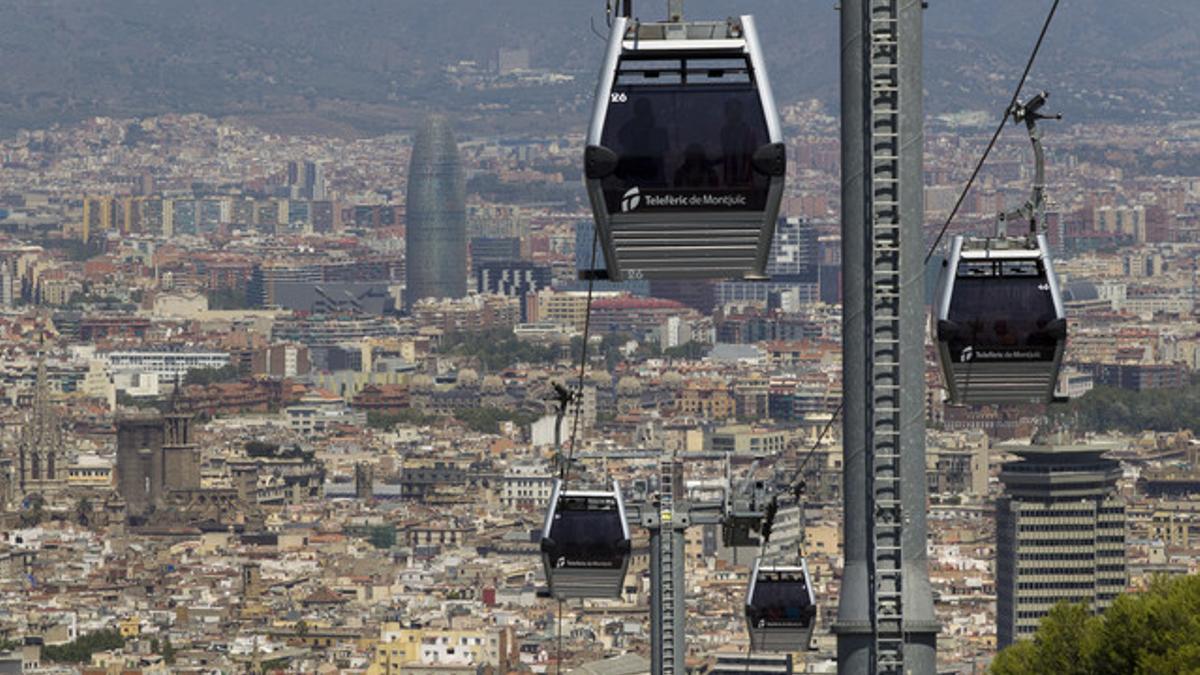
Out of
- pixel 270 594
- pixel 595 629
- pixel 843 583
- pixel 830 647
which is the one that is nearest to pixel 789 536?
pixel 843 583

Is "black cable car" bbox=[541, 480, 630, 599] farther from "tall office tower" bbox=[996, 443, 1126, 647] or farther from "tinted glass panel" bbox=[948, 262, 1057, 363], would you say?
"tall office tower" bbox=[996, 443, 1126, 647]

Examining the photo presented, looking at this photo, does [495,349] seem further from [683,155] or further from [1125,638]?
[683,155]

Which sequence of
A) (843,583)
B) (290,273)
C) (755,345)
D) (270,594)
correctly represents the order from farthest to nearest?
1. (290,273)
2. (755,345)
3. (270,594)
4. (843,583)

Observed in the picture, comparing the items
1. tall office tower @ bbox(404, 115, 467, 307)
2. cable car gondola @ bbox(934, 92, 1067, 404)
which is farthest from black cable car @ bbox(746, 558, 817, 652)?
tall office tower @ bbox(404, 115, 467, 307)

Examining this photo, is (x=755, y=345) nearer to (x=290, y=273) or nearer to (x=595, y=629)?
(x=290, y=273)

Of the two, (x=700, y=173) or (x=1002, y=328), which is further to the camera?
(x=1002, y=328)

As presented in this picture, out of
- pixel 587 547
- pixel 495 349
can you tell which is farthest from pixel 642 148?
pixel 495 349
